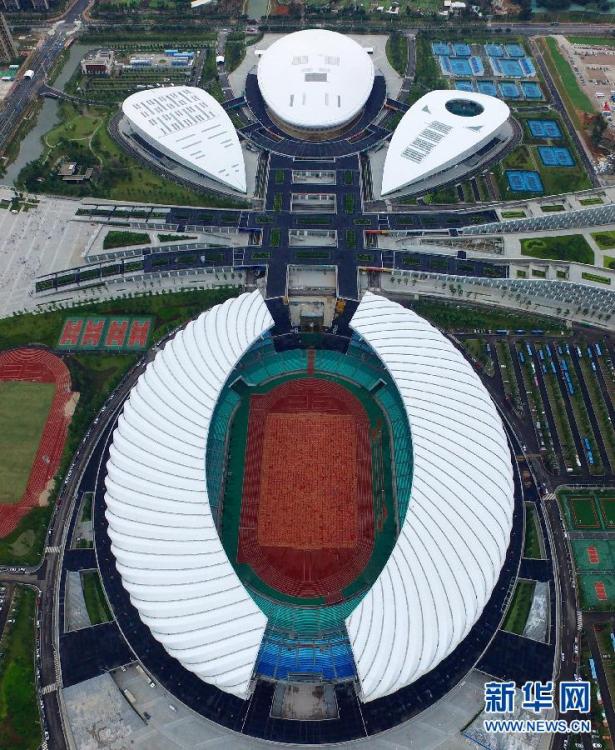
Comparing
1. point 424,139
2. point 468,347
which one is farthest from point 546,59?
point 468,347

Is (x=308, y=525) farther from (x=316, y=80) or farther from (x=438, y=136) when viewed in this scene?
(x=316, y=80)

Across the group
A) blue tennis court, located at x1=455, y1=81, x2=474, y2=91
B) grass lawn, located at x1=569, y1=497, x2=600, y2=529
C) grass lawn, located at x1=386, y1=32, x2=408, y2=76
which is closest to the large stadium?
Result: grass lawn, located at x1=569, y1=497, x2=600, y2=529

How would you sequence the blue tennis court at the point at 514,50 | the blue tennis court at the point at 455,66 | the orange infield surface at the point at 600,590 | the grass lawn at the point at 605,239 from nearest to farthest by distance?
the orange infield surface at the point at 600,590, the grass lawn at the point at 605,239, the blue tennis court at the point at 455,66, the blue tennis court at the point at 514,50

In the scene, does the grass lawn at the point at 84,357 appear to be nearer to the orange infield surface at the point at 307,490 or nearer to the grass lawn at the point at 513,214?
the orange infield surface at the point at 307,490

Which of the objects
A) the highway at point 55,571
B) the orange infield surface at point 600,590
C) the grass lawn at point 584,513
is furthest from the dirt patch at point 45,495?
the orange infield surface at point 600,590

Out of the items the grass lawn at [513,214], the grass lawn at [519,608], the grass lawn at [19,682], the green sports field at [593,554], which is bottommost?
the grass lawn at [19,682]

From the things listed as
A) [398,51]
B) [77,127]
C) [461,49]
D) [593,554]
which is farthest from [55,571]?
[461,49]

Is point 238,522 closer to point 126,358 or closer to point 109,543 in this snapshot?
point 109,543
